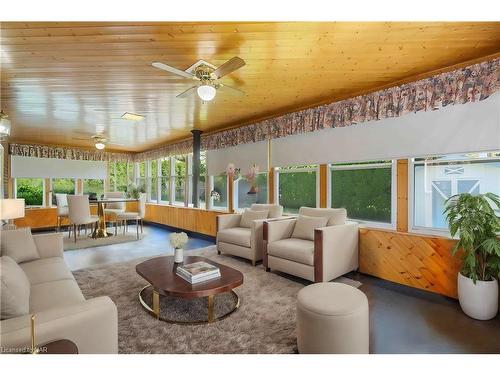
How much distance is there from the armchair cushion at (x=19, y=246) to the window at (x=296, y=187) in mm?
3487

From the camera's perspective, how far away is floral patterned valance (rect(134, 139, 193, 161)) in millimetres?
6404

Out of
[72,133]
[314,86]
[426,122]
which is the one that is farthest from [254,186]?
[72,133]

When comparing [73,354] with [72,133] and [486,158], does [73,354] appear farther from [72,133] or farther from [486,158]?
[72,133]

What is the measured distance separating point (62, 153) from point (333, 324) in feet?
27.3

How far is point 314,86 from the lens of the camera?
3305 millimetres

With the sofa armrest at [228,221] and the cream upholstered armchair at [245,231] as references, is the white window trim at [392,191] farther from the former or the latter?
the sofa armrest at [228,221]

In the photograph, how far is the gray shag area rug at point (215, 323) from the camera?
6.15 ft

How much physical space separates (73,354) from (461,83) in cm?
365

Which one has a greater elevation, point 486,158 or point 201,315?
point 486,158

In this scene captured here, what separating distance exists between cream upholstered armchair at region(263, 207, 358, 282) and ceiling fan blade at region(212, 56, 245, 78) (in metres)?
1.87

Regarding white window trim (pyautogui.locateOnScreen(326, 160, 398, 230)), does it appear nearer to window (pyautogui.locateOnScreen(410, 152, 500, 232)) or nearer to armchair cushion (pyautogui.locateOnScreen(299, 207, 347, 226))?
window (pyautogui.locateOnScreen(410, 152, 500, 232))

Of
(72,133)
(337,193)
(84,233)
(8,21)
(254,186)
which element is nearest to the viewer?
(8,21)

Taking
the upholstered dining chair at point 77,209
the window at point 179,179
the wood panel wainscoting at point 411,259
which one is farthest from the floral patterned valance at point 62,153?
the wood panel wainscoting at point 411,259

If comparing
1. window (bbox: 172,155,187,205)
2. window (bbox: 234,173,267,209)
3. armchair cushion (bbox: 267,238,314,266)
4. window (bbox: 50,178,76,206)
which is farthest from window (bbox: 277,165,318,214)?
window (bbox: 50,178,76,206)
